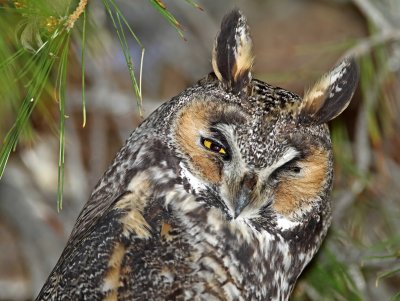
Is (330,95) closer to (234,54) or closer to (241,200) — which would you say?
(234,54)

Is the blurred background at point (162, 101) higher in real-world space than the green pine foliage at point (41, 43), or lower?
higher

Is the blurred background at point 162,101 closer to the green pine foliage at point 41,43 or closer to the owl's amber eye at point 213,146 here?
the green pine foliage at point 41,43

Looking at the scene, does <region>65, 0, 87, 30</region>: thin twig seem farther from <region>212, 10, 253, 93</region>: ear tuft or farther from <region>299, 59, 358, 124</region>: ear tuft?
<region>299, 59, 358, 124</region>: ear tuft

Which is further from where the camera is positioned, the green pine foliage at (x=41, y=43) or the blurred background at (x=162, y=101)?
→ the blurred background at (x=162, y=101)

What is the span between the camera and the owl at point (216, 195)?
8.16 feet

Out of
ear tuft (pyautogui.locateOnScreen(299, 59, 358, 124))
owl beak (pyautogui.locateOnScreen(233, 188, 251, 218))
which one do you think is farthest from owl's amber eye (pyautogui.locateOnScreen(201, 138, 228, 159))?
ear tuft (pyautogui.locateOnScreen(299, 59, 358, 124))

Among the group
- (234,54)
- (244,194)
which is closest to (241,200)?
(244,194)

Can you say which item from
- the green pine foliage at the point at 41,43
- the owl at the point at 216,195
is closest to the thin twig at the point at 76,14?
the green pine foliage at the point at 41,43

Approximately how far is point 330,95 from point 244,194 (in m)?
0.40

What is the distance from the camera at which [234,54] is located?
260 cm

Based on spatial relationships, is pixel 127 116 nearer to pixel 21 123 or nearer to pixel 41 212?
pixel 41 212

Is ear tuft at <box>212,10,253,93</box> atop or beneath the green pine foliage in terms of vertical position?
atop

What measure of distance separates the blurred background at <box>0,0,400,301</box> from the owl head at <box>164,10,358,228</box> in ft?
0.57

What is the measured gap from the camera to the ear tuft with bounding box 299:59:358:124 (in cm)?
264
